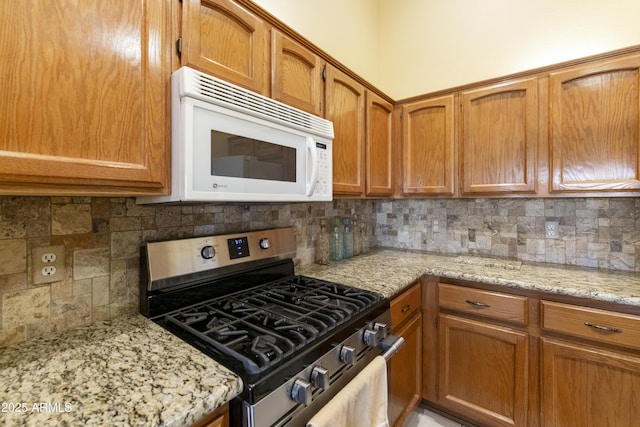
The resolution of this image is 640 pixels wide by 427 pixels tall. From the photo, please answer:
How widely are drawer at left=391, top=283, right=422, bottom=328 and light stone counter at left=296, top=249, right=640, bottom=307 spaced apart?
0.25 ft

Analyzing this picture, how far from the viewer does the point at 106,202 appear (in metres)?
1.09

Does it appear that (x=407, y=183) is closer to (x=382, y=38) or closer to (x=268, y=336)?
(x=382, y=38)

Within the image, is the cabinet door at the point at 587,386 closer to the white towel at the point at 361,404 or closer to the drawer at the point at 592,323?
the drawer at the point at 592,323

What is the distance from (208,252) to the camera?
1.31 m

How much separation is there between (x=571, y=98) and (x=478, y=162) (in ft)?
1.90

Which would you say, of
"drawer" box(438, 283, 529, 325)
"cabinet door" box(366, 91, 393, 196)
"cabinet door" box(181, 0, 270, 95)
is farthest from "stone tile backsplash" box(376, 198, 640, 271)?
"cabinet door" box(181, 0, 270, 95)

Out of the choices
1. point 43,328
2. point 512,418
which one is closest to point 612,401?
point 512,418

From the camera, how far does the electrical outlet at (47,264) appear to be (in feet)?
3.11

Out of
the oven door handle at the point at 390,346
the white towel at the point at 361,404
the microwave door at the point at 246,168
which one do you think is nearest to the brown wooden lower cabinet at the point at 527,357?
the oven door handle at the point at 390,346

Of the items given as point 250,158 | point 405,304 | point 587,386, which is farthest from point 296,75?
point 587,386

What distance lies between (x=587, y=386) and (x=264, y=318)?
63.6 inches

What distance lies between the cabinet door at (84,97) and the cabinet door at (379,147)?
4.46 ft

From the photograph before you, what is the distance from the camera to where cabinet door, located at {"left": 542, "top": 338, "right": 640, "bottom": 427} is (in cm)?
136

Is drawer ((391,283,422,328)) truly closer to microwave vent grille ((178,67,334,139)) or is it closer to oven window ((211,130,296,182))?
oven window ((211,130,296,182))
